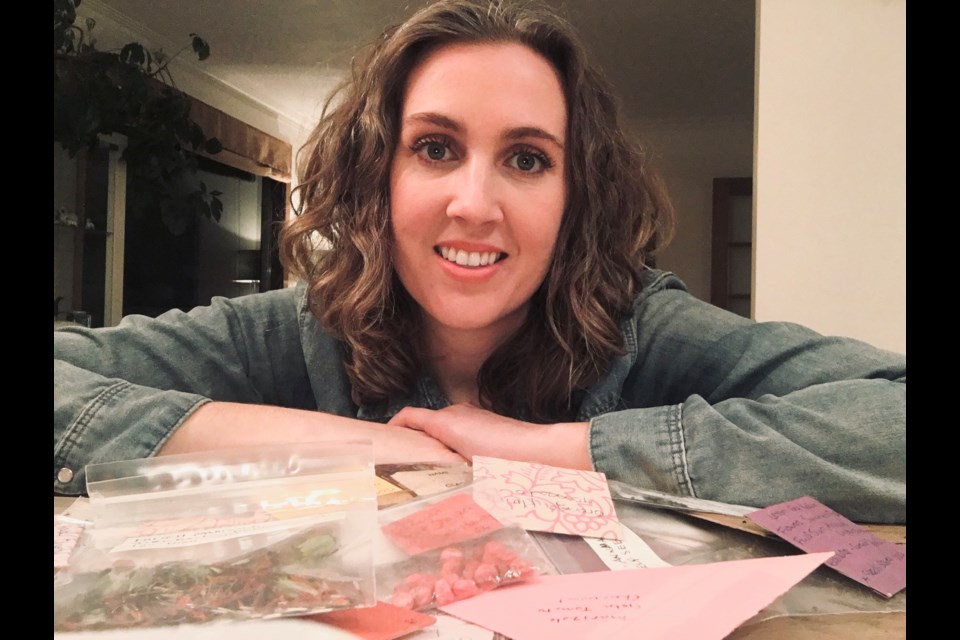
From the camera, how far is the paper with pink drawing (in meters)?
0.33

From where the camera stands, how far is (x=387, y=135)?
633 mm

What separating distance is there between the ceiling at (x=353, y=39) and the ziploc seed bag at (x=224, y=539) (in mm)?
666

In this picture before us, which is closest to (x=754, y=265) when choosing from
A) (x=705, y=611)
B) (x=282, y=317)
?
(x=282, y=317)

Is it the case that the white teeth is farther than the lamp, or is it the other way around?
the lamp

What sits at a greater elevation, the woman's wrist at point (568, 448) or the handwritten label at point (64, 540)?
the woman's wrist at point (568, 448)

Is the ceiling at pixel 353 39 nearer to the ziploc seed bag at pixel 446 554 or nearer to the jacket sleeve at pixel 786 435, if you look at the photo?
the jacket sleeve at pixel 786 435

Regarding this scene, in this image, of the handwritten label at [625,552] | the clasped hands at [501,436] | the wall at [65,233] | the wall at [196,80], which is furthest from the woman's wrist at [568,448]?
the wall at [196,80]

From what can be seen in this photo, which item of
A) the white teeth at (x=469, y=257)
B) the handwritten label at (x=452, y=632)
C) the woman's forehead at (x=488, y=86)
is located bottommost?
the handwritten label at (x=452, y=632)

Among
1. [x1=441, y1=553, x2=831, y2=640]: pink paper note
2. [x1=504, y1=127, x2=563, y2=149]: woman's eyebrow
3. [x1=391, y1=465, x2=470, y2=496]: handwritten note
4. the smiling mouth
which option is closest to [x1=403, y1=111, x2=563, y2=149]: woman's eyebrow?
[x1=504, y1=127, x2=563, y2=149]: woman's eyebrow

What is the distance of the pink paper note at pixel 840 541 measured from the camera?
277mm

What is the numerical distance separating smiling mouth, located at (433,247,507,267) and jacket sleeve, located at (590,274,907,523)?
0.22m

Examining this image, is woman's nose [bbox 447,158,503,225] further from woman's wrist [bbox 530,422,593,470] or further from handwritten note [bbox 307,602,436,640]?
handwritten note [bbox 307,602,436,640]

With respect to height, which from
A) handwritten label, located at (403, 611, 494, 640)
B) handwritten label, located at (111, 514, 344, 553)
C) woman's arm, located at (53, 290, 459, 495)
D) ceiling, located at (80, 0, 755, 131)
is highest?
ceiling, located at (80, 0, 755, 131)
